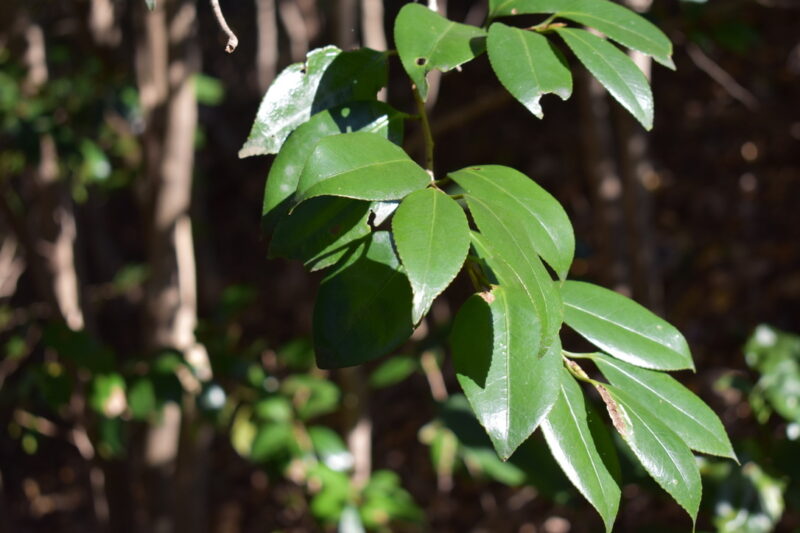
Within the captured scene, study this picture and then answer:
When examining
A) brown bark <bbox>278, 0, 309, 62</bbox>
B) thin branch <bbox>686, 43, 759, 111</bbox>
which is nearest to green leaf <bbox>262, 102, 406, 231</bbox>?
thin branch <bbox>686, 43, 759, 111</bbox>

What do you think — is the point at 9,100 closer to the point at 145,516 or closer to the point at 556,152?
the point at 145,516

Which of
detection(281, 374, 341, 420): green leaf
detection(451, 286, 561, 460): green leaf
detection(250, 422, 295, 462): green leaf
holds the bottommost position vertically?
detection(250, 422, 295, 462): green leaf

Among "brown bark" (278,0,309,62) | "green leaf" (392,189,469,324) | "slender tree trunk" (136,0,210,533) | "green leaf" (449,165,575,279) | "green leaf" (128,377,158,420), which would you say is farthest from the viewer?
"brown bark" (278,0,309,62)

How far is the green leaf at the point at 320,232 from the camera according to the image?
57 cm

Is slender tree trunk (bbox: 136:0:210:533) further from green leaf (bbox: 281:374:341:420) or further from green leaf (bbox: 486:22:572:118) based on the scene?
green leaf (bbox: 486:22:572:118)

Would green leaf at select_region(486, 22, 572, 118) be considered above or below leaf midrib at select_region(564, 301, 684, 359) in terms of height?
above

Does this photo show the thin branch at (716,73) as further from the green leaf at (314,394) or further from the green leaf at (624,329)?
the green leaf at (624,329)

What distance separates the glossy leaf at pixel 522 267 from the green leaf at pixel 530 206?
35 millimetres

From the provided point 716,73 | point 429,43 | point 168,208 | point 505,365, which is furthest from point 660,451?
point 716,73

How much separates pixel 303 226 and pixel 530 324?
18 centimetres

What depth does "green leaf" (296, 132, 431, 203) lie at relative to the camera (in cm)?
50

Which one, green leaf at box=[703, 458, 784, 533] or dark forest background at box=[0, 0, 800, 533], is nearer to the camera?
green leaf at box=[703, 458, 784, 533]

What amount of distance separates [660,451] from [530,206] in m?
0.19

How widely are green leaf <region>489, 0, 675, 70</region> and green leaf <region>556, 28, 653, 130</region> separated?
0.06 ft
